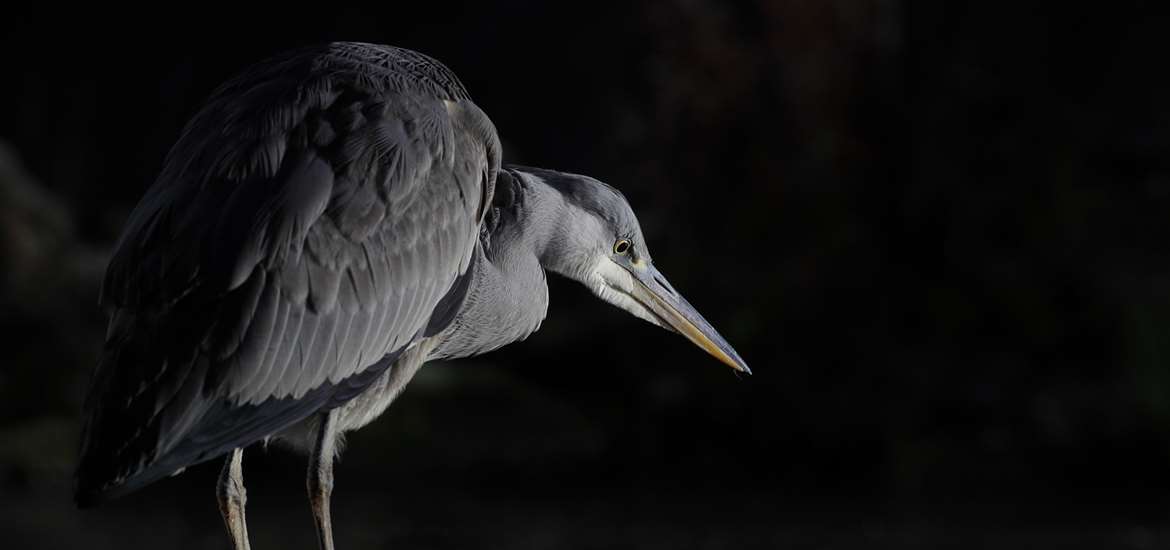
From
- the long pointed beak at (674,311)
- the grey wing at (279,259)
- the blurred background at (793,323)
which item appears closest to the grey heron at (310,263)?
the grey wing at (279,259)

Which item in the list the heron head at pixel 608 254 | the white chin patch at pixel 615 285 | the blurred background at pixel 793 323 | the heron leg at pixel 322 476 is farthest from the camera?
the blurred background at pixel 793 323

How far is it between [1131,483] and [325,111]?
5989 mm

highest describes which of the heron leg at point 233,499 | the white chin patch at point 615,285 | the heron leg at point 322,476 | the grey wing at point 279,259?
the white chin patch at point 615,285

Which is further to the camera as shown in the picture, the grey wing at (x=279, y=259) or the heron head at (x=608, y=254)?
the heron head at (x=608, y=254)

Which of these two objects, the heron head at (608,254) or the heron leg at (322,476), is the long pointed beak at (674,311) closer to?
the heron head at (608,254)

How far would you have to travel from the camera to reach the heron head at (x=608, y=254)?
11.2 feet

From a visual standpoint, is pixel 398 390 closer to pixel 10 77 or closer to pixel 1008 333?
pixel 1008 333

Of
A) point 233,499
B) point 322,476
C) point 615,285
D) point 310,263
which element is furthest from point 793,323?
point 310,263

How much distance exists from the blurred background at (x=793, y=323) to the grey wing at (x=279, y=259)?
3.94 meters

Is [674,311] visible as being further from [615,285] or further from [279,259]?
[279,259]

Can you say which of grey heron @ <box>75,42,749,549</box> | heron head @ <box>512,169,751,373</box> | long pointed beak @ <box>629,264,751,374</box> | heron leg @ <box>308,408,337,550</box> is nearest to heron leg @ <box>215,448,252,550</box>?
grey heron @ <box>75,42,749,549</box>

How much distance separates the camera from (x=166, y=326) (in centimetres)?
261

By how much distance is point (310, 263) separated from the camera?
2.75 metres

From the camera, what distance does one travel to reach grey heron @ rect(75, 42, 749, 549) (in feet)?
8.55
